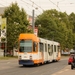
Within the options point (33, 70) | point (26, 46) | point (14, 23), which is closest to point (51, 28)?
point (14, 23)

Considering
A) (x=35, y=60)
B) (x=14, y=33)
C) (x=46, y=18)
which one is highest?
(x=46, y=18)

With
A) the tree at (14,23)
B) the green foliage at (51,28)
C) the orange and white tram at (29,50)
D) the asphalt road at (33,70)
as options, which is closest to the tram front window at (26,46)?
the orange and white tram at (29,50)

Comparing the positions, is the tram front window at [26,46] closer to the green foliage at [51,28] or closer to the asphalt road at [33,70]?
the asphalt road at [33,70]

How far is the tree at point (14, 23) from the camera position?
68.8 m

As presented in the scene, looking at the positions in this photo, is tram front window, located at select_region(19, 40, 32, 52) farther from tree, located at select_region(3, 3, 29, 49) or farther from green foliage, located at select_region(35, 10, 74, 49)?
green foliage, located at select_region(35, 10, 74, 49)

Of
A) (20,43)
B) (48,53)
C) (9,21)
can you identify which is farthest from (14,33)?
(20,43)

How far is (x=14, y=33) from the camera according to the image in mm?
68875

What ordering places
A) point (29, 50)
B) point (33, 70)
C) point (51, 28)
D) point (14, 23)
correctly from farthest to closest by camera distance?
point (51, 28) < point (14, 23) < point (29, 50) < point (33, 70)

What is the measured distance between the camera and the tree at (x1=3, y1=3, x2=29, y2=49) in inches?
2707

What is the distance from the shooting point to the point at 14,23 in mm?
70188

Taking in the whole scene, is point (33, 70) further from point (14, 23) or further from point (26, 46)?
point (14, 23)

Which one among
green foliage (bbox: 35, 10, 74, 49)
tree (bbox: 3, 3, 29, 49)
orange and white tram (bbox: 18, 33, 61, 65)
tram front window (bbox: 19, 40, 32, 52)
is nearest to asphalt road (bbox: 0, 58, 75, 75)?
orange and white tram (bbox: 18, 33, 61, 65)

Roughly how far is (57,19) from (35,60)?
59.3 meters

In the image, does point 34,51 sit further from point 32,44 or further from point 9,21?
point 9,21
